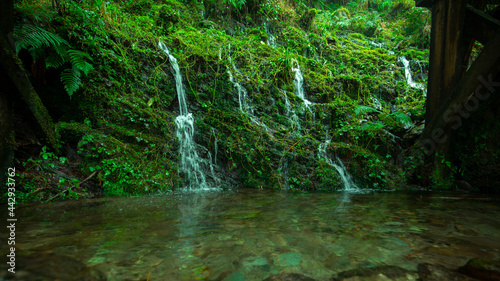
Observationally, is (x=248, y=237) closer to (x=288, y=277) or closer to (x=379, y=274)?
(x=288, y=277)

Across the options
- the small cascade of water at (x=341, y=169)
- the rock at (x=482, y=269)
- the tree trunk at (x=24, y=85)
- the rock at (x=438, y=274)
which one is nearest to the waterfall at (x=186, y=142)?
the tree trunk at (x=24, y=85)

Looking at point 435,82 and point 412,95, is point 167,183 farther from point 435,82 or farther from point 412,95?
point 412,95

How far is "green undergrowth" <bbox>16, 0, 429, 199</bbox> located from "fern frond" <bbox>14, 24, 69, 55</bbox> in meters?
0.55

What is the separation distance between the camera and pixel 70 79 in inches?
127

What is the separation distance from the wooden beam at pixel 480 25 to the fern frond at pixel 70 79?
6.71m

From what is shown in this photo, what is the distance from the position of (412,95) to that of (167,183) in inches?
303

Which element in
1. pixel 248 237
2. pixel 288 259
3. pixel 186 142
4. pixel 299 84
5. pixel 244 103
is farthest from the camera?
pixel 299 84

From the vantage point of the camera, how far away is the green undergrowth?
366 centimetres

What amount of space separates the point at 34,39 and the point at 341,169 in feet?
17.9

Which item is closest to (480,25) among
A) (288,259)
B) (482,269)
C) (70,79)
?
(482,269)

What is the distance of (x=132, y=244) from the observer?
4.90 ft

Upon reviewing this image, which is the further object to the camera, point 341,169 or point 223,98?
point 223,98

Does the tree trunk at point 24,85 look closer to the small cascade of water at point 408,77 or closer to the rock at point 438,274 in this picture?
the rock at point 438,274

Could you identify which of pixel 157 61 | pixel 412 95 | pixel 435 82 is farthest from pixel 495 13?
pixel 157 61
